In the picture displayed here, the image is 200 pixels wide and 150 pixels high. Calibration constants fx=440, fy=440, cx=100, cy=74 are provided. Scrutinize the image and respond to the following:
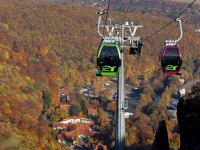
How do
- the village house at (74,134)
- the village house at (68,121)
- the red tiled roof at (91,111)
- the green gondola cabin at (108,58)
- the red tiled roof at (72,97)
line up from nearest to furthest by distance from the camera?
the green gondola cabin at (108,58) → the village house at (74,134) → the village house at (68,121) → the red tiled roof at (91,111) → the red tiled roof at (72,97)

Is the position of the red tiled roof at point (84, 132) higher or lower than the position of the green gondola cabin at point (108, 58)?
lower

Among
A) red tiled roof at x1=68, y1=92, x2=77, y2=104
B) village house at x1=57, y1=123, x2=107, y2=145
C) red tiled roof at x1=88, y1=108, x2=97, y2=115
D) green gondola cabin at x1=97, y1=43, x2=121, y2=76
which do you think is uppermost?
green gondola cabin at x1=97, y1=43, x2=121, y2=76

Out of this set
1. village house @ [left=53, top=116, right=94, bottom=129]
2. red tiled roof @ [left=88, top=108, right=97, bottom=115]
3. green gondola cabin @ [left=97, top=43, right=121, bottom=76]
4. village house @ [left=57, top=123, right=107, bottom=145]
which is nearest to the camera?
green gondola cabin @ [left=97, top=43, right=121, bottom=76]

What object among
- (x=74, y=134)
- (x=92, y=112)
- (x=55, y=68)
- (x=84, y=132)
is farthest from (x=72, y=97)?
(x=74, y=134)

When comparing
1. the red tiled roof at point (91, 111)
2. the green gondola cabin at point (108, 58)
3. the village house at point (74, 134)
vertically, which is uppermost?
the green gondola cabin at point (108, 58)

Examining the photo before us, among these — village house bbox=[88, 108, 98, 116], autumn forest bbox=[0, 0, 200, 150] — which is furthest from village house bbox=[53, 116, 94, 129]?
village house bbox=[88, 108, 98, 116]

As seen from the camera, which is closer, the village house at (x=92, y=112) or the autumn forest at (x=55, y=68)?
the autumn forest at (x=55, y=68)

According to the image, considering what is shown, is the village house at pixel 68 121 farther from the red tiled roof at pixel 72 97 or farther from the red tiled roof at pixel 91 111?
the red tiled roof at pixel 72 97

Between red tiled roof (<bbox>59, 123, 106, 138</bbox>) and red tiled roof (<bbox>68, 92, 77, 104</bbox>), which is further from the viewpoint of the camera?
red tiled roof (<bbox>68, 92, 77, 104</bbox>)

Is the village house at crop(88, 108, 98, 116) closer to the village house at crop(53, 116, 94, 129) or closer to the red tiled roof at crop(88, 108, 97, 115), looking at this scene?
the red tiled roof at crop(88, 108, 97, 115)

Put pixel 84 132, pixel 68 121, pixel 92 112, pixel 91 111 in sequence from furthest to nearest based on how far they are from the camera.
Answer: pixel 91 111
pixel 92 112
pixel 68 121
pixel 84 132

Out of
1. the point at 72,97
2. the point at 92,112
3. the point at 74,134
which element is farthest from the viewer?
the point at 72,97

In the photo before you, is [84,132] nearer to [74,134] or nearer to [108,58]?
[74,134]

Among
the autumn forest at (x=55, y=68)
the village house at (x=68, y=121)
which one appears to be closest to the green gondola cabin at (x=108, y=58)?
the autumn forest at (x=55, y=68)
